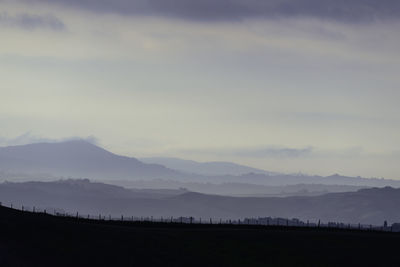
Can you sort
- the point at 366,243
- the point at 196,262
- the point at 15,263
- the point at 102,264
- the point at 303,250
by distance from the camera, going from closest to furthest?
the point at 15,263
the point at 102,264
the point at 196,262
the point at 303,250
the point at 366,243

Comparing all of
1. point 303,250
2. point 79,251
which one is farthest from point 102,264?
point 303,250

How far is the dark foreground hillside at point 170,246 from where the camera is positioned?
105375 millimetres

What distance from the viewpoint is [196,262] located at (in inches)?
4345

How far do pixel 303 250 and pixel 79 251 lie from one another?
39.6 metres

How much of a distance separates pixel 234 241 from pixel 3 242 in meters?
40.8

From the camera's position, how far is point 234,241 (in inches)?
5032

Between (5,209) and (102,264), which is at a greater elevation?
(5,209)

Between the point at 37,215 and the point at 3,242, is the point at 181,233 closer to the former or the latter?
the point at 37,215

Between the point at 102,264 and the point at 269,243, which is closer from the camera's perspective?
the point at 102,264

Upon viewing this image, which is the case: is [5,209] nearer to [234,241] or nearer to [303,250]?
[234,241]

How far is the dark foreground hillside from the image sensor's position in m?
105

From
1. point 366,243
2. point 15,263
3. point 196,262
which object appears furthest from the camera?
point 366,243

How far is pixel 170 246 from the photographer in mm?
117625

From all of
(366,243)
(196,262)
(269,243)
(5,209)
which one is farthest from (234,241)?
(5,209)
